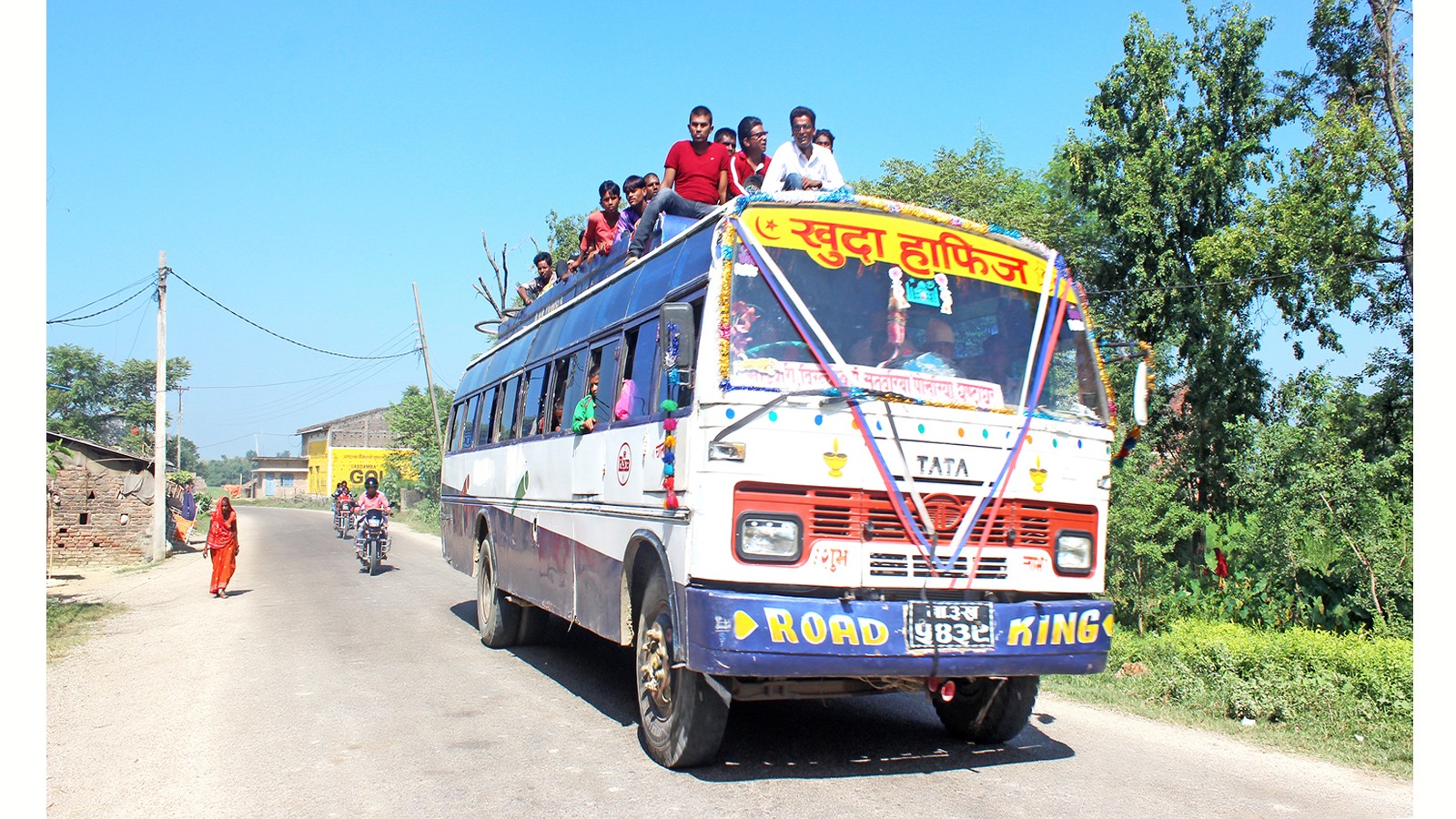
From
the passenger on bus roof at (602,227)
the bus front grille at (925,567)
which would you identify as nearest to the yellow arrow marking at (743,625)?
the bus front grille at (925,567)

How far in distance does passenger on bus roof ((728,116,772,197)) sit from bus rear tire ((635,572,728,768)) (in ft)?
13.1

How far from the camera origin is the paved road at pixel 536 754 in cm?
522

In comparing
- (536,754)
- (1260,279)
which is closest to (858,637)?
(536,754)

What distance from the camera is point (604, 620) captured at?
6883 mm

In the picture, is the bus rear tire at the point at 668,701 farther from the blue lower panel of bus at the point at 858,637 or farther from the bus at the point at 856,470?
the blue lower panel of bus at the point at 858,637

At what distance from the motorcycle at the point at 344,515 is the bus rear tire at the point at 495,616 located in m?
21.8

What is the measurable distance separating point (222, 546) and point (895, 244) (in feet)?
45.0

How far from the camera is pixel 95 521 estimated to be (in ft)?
80.8

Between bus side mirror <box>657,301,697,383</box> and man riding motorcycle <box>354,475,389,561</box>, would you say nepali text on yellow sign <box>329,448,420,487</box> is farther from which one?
bus side mirror <box>657,301,697,383</box>

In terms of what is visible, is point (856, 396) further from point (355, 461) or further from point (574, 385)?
point (355, 461)

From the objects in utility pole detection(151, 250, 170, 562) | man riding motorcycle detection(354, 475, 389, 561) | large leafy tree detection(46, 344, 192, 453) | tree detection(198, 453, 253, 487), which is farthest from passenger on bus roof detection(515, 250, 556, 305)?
tree detection(198, 453, 253, 487)

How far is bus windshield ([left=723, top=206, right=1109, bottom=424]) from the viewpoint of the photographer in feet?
17.8

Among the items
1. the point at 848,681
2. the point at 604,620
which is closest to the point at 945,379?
the point at 848,681

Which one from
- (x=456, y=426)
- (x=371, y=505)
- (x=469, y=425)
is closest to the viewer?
(x=469, y=425)
